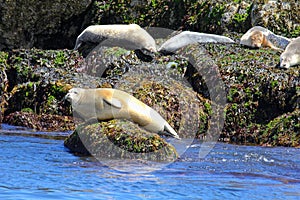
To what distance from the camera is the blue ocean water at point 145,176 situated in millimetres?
5660

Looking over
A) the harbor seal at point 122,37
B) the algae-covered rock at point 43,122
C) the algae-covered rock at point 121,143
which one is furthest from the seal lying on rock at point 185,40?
the algae-covered rock at point 121,143

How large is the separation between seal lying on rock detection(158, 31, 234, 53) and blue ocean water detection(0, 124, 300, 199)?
4.21 metres

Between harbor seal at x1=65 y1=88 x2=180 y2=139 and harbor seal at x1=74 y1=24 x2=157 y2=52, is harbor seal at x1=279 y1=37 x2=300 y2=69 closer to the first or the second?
harbor seal at x1=74 y1=24 x2=157 y2=52

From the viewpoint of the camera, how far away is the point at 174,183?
612 centimetres

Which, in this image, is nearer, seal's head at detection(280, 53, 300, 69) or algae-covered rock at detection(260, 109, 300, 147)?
algae-covered rock at detection(260, 109, 300, 147)

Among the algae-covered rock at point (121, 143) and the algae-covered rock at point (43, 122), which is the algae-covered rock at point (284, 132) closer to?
the algae-covered rock at point (121, 143)

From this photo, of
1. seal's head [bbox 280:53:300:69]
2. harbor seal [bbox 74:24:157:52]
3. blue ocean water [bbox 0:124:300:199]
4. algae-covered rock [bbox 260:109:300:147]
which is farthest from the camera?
harbor seal [bbox 74:24:157:52]

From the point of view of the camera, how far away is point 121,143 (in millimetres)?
7527

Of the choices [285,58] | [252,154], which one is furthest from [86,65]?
[252,154]

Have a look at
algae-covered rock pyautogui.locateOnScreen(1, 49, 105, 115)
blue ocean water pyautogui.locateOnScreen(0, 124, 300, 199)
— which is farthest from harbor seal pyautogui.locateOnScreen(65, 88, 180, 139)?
algae-covered rock pyautogui.locateOnScreen(1, 49, 105, 115)

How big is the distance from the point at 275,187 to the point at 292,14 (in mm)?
8133

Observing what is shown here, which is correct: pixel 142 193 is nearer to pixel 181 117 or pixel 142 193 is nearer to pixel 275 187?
pixel 275 187

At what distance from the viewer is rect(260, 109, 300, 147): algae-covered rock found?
9766 mm

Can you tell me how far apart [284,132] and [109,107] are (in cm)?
301
